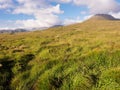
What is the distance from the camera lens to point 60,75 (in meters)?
12.5

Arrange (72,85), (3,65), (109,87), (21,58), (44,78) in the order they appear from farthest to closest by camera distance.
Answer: (21,58) < (3,65) < (44,78) < (72,85) < (109,87)

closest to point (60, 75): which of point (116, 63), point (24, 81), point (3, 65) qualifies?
point (24, 81)

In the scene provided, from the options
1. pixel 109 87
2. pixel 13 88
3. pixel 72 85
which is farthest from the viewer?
pixel 13 88

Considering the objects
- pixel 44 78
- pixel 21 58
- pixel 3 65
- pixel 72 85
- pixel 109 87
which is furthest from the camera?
pixel 21 58

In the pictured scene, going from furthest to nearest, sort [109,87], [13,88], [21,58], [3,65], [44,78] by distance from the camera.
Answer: [21,58] < [3,65] < [13,88] < [44,78] < [109,87]

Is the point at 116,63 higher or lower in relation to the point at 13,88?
higher

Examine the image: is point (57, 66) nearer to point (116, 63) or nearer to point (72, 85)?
point (72, 85)

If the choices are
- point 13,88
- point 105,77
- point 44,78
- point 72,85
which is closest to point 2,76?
point 13,88

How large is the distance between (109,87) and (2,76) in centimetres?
659

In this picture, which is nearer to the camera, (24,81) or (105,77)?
(105,77)

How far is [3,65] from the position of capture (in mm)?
16094

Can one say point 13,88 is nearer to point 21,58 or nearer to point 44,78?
point 44,78

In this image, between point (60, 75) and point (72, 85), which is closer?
point (72, 85)

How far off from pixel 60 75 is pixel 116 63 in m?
3.10
